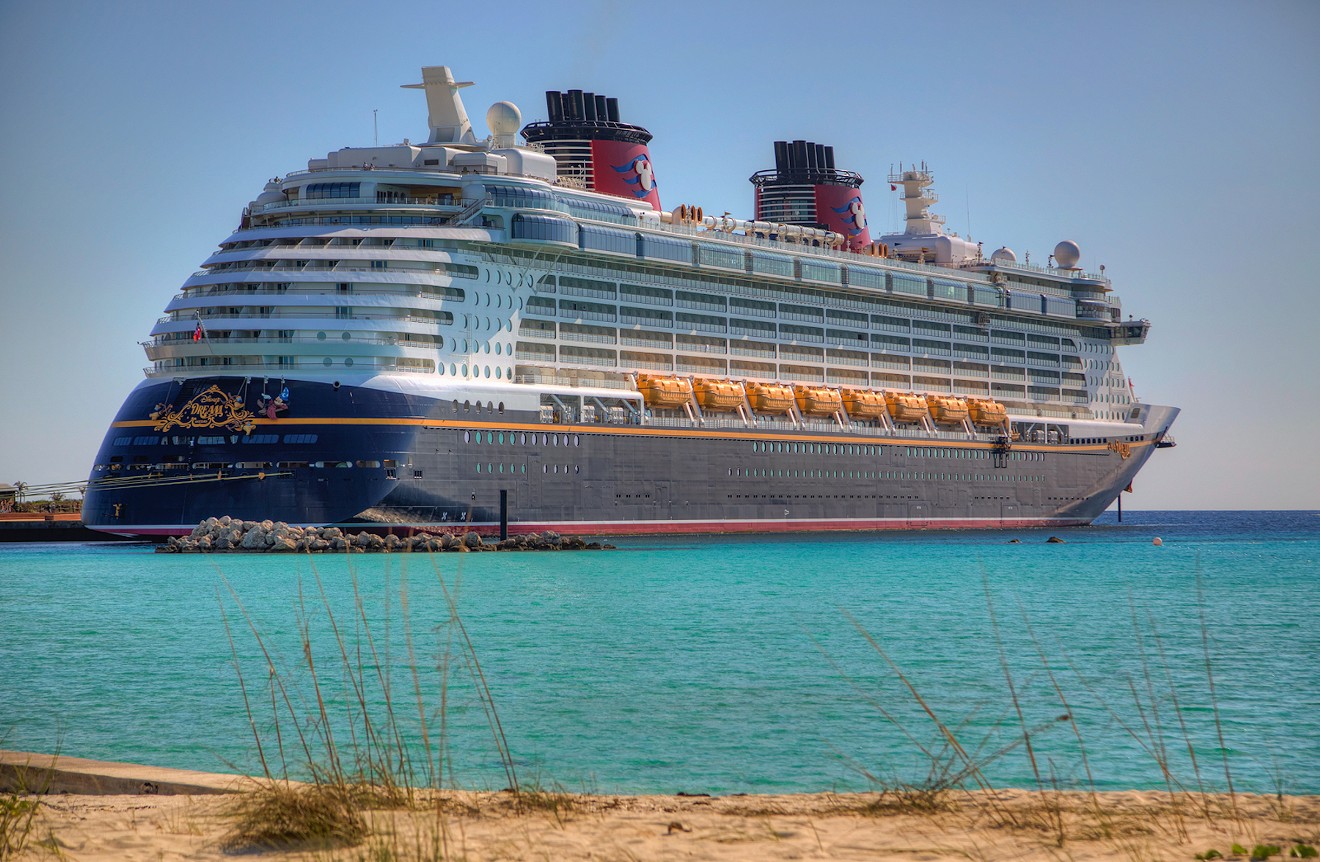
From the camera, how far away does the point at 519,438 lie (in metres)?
53.3

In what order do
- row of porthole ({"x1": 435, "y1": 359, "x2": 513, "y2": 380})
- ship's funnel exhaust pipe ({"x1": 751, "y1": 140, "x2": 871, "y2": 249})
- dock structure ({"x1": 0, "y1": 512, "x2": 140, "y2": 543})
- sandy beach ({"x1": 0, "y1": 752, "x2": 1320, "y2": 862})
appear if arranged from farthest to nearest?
1. ship's funnel exhaust pipe ({"x1": 751, "y1": 140, "x2": 871, "y2": 249})
2. dock structure ({"x1": 0, "y1": 512, "x2": 140, "y2": 543})
3. row of porthole ({"x1": 435, "y1": 359, "x2": 513, "y2": 380})
4. sandy beach ({"x1": 0, "y1": 752, "x2": 1320, "y2": 862})

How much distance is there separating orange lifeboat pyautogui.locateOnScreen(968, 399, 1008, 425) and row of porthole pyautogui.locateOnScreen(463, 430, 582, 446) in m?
31.4

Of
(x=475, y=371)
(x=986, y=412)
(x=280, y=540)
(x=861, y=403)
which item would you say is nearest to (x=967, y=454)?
(x=986, y=412)

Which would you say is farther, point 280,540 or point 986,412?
point 986,412

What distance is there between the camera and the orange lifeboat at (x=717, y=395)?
6412 cm

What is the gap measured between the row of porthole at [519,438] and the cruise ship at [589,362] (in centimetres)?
17

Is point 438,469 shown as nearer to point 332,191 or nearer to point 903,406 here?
point 332,191

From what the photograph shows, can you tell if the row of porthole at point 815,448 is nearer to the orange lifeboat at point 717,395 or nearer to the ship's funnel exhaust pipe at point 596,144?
the orange lifeboat at point 717,395

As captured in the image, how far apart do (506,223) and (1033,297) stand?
40.7 m

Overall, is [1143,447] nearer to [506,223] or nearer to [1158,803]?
[506,223]

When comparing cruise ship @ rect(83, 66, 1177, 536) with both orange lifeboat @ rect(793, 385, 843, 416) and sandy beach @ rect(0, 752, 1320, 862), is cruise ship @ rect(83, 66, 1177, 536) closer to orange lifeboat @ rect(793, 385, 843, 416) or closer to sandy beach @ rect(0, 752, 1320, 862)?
orange lifeboat @ rect(793, 385, 843, 416)

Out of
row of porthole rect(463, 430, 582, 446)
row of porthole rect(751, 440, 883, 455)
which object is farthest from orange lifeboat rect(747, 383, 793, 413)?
row of porthole rect(463, 430, 582, 446)

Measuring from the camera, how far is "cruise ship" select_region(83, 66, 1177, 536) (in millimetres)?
48562

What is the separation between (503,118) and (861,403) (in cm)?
2360
